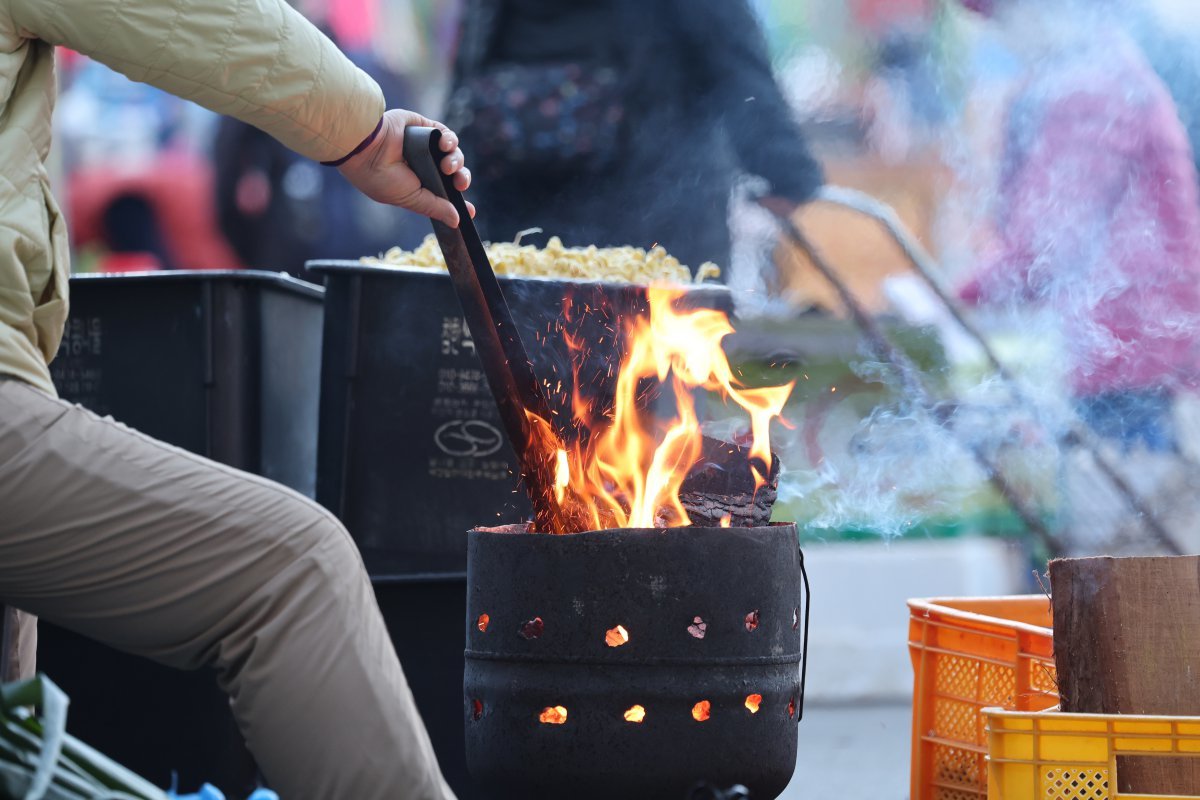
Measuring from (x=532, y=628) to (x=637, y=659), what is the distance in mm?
191

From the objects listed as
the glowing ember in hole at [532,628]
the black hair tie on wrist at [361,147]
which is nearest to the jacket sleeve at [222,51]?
the black hair tie on wrist at [361,147]

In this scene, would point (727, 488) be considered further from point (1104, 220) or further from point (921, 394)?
point (1104, 220)

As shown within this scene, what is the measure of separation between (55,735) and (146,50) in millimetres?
932

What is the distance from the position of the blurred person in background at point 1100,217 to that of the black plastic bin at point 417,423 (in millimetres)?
3433

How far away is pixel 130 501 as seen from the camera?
1.92m

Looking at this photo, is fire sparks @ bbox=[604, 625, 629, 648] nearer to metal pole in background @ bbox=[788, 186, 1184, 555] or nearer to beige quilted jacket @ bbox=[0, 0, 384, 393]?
beige quilted jacket @ bbox=[0, 0, 384, 393]

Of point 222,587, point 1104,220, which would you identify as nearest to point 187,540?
point 222,587

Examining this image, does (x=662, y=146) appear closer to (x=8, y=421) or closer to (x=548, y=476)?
(x=548, y=476)

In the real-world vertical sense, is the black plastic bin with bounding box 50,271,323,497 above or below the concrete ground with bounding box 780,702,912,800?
above

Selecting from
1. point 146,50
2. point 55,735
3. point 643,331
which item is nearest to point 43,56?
point 146,50

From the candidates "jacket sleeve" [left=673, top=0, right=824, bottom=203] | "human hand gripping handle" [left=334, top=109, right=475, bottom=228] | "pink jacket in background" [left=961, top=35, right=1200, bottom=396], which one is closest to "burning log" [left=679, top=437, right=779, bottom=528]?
"human hand gripping handle" [left=334, top=109, right=475, bottom=228]

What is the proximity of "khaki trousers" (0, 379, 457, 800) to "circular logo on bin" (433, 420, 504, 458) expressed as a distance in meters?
1.67

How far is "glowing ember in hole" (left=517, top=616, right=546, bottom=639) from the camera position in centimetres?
253

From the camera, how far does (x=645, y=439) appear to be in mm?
2861
